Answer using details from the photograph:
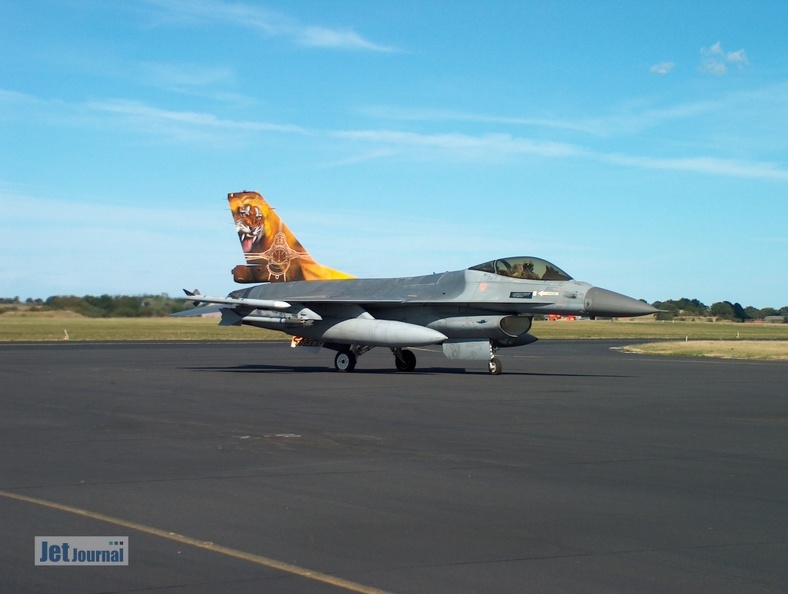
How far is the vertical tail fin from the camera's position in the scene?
93.2 ft

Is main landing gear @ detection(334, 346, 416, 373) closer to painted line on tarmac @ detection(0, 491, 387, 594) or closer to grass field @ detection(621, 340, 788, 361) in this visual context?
grass field @ detection(621, 340, 788, 361)

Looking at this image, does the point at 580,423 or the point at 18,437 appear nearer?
the point at 18,437

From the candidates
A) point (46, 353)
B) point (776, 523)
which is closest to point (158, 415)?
point (776, 523)

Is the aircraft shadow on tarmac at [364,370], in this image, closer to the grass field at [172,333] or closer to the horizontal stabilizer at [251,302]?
the horizontal stabilizer at [251,302]

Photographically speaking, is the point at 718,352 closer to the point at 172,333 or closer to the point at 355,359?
the point at 355,359

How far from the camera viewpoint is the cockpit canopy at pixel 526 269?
75.5 feet

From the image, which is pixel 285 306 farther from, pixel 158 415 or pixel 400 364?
pixel 158 415

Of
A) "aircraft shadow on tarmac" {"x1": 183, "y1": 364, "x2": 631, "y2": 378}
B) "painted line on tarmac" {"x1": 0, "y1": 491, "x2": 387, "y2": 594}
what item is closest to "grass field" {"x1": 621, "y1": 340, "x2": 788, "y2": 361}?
"aircraft shadow on tarmac" {"x1": 183, "y1": 364, "x2": 631, "y2": 378}

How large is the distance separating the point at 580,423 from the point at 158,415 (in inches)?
242

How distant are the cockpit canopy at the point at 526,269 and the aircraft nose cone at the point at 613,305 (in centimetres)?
98

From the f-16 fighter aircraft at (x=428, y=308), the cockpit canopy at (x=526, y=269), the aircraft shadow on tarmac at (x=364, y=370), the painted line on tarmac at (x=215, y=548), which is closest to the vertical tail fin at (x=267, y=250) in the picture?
the f-16 fighter aircraft at (x=428, y=308)

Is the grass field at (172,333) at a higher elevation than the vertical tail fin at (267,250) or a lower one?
lower

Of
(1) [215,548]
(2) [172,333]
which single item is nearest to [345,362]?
(1) [215,548]

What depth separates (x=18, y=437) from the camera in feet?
38.1
